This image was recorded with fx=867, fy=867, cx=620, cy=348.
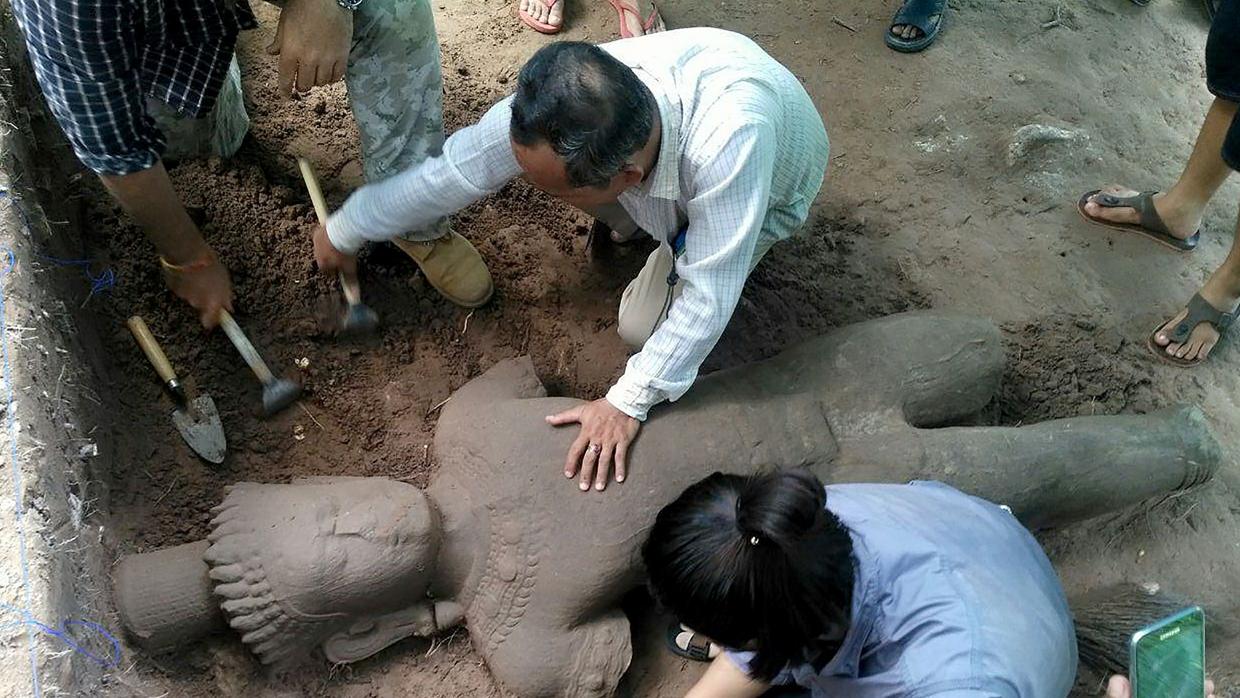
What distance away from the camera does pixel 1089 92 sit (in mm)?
3236

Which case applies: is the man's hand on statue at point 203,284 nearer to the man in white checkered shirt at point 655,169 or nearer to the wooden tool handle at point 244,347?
the wooden tool handle at point 244,347

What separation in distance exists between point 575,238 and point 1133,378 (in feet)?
5.62

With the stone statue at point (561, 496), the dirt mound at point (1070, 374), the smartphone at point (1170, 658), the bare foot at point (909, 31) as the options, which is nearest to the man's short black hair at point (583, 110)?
the stone statue at point (561, 496)

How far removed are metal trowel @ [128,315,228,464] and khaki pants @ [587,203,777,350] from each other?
1.07 m

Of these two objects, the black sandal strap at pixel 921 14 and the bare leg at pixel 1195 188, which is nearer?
the bare leg at pixel 1195 188

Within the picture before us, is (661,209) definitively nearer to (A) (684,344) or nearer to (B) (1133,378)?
(A) (684,344)

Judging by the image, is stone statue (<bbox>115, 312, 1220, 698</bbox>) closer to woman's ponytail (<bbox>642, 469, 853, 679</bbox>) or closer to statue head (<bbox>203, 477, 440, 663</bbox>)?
statue head (<bbox>203, 477, 440, 663</bbox>)

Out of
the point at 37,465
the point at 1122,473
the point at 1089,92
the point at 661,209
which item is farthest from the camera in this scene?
the point at 1089,92

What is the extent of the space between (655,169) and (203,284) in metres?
1.18

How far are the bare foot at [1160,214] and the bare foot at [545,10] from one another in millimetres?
1970

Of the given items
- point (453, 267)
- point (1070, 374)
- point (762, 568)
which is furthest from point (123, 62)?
point (1070, 374)

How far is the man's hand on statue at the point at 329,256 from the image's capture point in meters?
2.23

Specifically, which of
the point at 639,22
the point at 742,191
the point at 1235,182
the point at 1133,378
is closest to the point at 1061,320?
the point at 1133,378

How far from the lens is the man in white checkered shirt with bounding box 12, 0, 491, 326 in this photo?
66.0 inches
